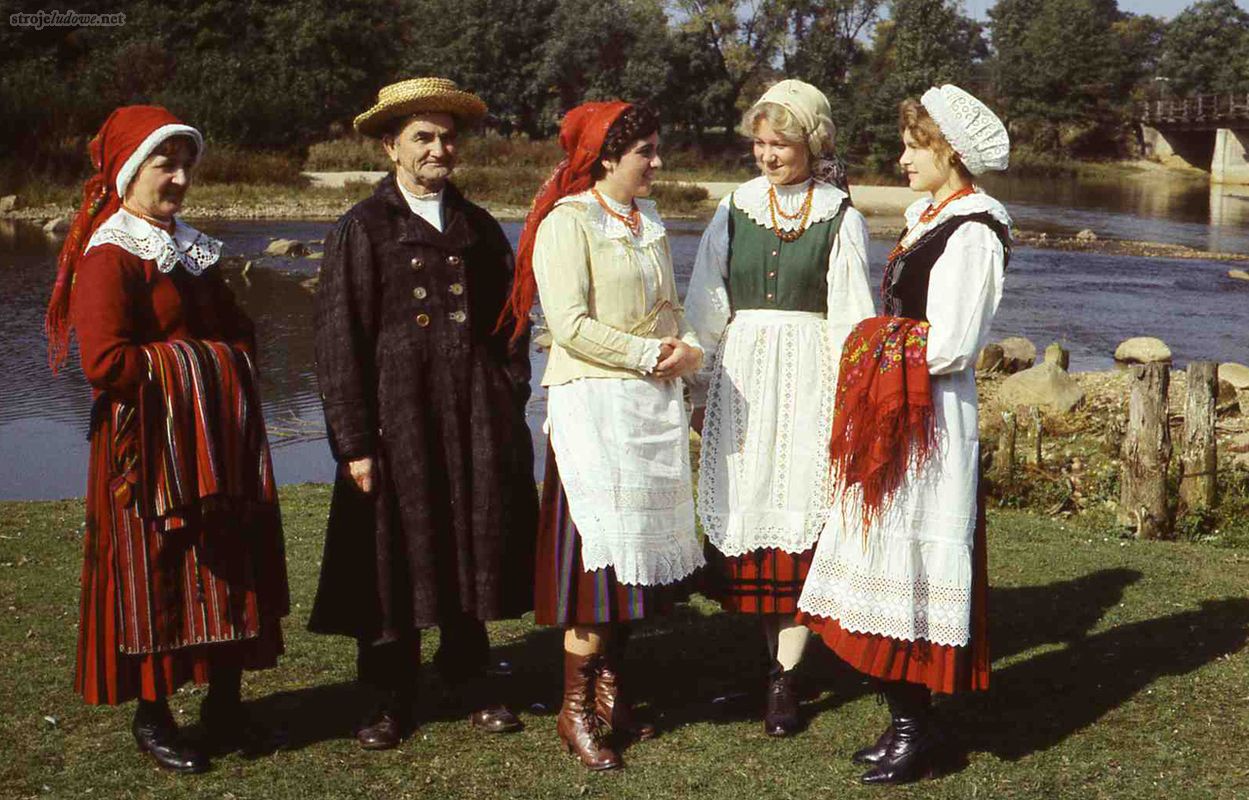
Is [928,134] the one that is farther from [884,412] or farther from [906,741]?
[906,741]

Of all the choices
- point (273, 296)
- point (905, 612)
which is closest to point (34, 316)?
point (273, 296)

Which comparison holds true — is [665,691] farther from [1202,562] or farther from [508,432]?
[1202,562]

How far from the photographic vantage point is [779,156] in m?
4.09

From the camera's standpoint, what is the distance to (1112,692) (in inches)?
179

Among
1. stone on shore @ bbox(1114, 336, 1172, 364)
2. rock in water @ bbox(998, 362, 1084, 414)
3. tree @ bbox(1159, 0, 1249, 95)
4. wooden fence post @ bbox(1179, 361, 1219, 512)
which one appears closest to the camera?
wooden fence post @ bbox(1179, 361, 1219, 512)

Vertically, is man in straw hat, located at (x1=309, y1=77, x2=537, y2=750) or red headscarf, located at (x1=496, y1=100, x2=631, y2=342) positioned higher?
red headscarf, located at (x1=496, y1=100, x2=631, y2=342)

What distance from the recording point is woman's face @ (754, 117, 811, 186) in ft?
13.3

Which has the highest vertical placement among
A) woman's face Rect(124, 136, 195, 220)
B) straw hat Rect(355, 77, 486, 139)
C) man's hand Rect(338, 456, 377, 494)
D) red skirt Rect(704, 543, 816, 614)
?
straw hat Rect(355, 77, 486, 139)

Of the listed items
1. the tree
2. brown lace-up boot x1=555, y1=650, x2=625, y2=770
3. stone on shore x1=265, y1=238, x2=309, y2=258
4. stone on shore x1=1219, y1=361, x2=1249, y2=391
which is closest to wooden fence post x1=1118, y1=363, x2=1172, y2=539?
brown lace-up boot x1=555, y1=650, x2=625, y2=770

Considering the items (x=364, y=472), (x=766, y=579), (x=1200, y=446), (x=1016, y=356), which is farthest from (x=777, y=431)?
(x=1016, y=356)

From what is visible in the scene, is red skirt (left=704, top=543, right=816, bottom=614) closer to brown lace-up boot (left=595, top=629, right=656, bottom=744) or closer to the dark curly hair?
brown lace-up boot (left=595, top=629, right=656, bottom=744)

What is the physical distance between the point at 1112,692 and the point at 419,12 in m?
52.3

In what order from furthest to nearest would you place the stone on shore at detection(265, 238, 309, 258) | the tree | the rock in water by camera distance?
the tree
the stone on shore at detection(265, 238, 309, 258)
the rock in water

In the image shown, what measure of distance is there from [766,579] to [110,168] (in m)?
2.19
